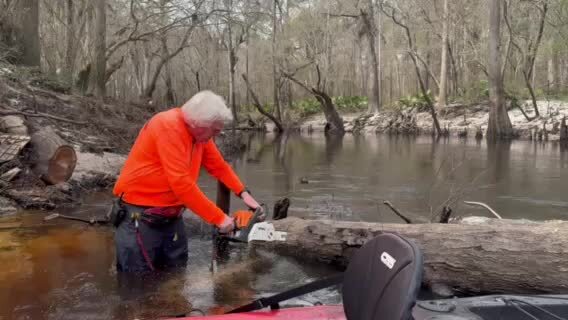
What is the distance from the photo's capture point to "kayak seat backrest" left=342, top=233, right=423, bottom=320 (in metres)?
1.98

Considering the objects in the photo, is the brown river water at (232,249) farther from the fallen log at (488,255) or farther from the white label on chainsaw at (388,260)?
the white label on chainsaw at (388,260)

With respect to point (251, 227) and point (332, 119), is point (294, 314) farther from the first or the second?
point (332, 119)

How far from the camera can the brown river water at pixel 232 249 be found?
15.2 ft

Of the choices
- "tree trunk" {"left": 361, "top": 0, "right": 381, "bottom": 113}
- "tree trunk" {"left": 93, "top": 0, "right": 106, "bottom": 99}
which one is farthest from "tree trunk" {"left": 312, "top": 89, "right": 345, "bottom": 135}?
"tree trunk" {"left": 93, "top": 0, "right": 106, "bottom": 99}

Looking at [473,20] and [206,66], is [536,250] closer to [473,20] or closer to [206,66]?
[473,20]

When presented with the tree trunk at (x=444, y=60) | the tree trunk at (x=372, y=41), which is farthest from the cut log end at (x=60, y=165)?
the tree trunk at (x=372, y=41)

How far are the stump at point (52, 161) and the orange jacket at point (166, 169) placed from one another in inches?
209

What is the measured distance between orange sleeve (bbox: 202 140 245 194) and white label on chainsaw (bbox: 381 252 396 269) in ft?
8.15

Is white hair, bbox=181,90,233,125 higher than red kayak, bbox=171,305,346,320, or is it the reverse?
white hair, bbox=181,90,233,125

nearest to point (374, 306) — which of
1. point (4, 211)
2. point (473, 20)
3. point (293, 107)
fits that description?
point (4, 211)

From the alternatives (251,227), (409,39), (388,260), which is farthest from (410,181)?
(409,39)

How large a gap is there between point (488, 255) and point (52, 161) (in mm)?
7049

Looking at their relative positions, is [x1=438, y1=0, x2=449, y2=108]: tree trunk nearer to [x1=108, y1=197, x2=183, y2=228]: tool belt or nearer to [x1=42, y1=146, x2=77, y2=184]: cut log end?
[x1=42, y1=146, x2=77, y2=184]: cut log end

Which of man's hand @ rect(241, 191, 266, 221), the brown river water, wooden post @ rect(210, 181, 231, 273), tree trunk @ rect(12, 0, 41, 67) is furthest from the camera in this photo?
tree trunk @ rect(12, 0, 41, 67)
